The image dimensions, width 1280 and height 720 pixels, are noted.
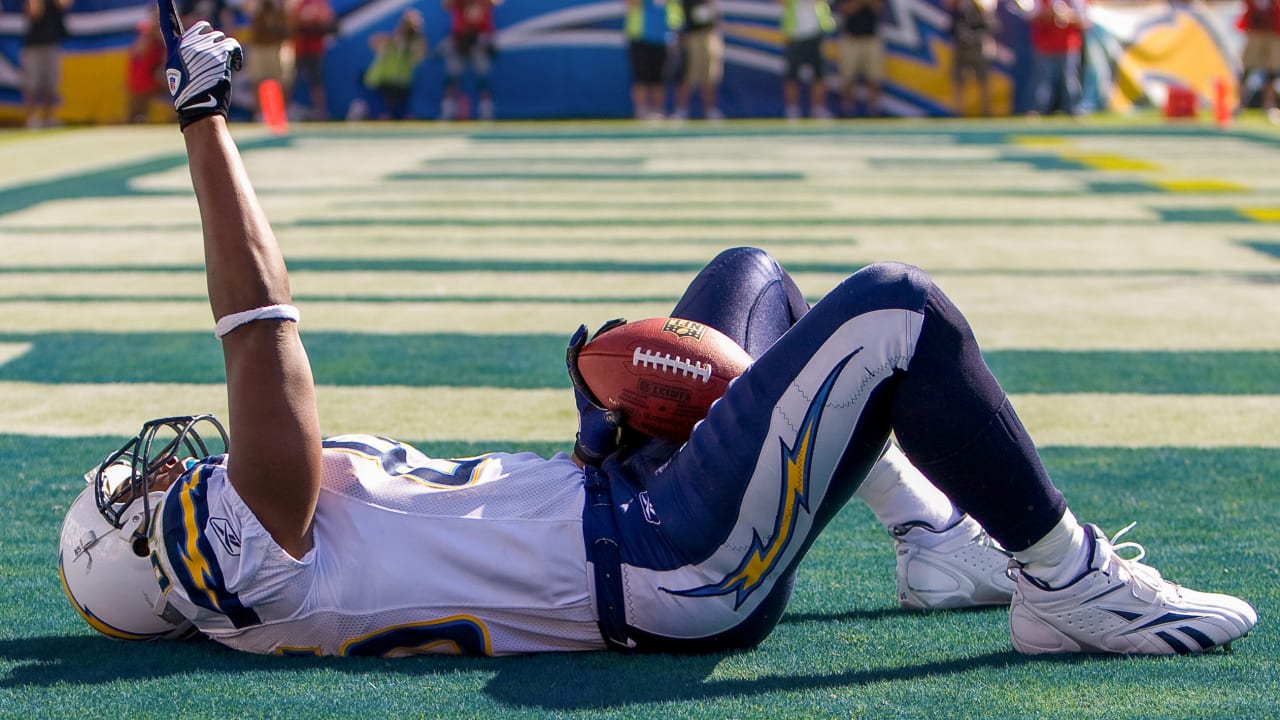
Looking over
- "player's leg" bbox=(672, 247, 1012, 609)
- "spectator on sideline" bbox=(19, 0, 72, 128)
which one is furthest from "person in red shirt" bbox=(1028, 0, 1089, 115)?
"player's leg" bbox=(672, 247, 1012, 609)

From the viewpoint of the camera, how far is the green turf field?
242 centimetres

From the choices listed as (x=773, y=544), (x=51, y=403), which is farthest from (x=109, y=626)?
(x=51, y=403)

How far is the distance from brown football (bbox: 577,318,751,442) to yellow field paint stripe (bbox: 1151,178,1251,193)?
880 centimetres

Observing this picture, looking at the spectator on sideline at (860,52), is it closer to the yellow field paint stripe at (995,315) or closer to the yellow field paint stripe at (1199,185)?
the yellow field paint stripe at (1199,185)

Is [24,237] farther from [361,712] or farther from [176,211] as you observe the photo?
[361,712]

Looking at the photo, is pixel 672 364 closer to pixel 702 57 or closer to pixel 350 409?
pixel 350 409

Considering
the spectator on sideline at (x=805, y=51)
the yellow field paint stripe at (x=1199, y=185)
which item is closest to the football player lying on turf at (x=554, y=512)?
the yellow field paint stripe at (x=1199, y=185)

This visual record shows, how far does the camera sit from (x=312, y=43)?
18.0 metres

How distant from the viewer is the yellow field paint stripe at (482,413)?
13.9 feet

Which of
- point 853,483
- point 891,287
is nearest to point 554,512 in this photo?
point 853,483

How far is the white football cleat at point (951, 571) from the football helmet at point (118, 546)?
1249mm

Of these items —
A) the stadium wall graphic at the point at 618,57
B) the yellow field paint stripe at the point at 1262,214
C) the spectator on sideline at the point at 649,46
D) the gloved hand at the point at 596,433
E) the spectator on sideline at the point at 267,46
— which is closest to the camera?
the gloved hand at the point at 596,433

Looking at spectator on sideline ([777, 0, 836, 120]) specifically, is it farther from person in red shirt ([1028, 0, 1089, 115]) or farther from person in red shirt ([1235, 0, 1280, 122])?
person in red shirt ([1235, 0, 1280, 122])

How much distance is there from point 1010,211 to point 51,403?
6513mm
